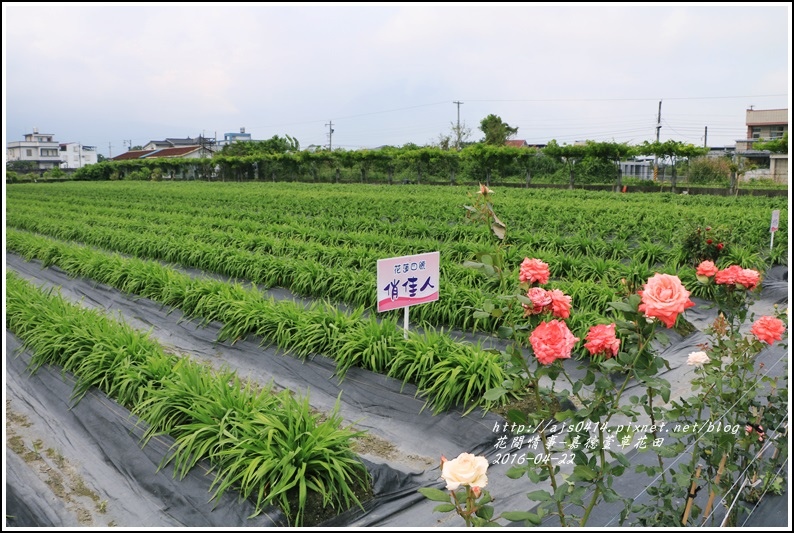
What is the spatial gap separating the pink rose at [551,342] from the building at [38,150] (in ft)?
200

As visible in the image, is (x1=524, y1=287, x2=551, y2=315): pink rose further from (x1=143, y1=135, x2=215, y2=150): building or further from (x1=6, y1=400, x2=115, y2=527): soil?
(x1=143, y1=135, x2=215, y2=150): building

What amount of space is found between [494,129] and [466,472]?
3721 cm

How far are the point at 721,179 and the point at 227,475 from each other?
25.9m

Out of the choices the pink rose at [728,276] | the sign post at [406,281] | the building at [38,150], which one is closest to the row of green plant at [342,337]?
the sign post at [406,281]

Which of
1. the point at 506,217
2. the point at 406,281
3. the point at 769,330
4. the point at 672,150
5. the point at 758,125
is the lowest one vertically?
the point at 406,281

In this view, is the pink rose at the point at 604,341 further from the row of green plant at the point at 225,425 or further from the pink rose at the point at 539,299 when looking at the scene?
the row of green plant at the point at 225,425

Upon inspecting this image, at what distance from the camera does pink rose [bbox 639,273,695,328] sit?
153cm

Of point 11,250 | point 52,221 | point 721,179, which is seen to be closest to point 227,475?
point 11,250

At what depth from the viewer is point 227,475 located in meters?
2.99

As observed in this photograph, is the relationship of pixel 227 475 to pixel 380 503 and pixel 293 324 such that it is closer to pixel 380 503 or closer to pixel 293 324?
pixel 380 503

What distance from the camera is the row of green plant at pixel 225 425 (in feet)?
9.46

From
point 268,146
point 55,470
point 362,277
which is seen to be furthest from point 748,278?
point 268,146

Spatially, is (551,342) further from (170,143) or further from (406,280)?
(170,143)

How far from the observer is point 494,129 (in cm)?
3706
